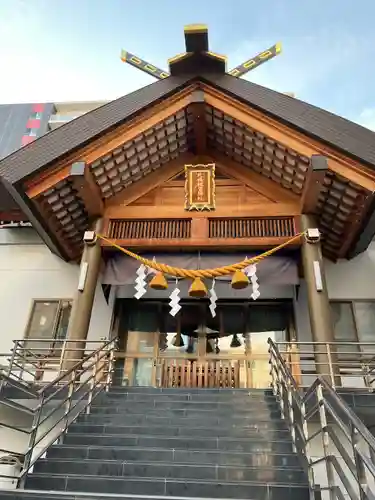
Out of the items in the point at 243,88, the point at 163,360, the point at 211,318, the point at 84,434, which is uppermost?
the point at 243,88

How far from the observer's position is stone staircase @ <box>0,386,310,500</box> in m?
4.04

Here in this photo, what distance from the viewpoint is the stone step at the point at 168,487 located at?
12.9 feet

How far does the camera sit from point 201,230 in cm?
830

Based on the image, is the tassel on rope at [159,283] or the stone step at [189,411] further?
the tassel on rope at [159,283]

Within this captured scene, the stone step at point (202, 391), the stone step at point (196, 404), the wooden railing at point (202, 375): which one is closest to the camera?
the stone step at point (196, 404)

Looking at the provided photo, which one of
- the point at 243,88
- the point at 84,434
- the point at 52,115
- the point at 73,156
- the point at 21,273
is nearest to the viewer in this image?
the point at 84,434

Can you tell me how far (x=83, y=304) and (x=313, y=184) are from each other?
4866 mm

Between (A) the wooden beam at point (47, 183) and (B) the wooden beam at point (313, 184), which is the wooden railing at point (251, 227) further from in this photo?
(A) the wooden beam at point (47, 183)

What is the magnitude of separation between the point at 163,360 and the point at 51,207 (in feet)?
13.8

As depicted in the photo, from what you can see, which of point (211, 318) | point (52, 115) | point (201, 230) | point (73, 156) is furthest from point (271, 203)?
point (52, 115)

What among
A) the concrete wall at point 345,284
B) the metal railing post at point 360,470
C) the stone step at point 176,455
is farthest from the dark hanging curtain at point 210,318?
the metal railing post at point 360,470

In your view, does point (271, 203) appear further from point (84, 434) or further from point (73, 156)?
point (84, 434)

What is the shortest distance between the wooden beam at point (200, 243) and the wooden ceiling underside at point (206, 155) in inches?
35.2

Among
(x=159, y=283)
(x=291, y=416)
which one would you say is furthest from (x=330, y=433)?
(x=159, y=283)
